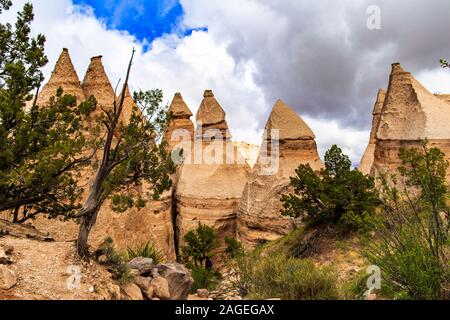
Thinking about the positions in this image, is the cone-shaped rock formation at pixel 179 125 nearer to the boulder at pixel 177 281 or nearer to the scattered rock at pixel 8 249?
the boulder at pixel 177 281

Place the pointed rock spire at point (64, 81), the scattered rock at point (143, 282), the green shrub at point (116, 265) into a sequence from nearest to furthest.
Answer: the green shrub at point (116, 265), the scattered rock at point (143, 282), the pointed rock spire at point (64, 81)

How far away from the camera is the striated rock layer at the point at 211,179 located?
20859 mm

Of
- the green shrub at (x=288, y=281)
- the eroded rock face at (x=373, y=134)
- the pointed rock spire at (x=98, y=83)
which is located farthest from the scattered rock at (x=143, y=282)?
the eroded rock face at (x=373, y=134)

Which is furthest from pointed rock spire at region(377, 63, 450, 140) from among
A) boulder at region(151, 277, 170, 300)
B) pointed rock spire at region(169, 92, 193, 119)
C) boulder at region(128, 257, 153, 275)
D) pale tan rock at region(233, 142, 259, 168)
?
pale tan rock at region(233, 142, 259, 168)

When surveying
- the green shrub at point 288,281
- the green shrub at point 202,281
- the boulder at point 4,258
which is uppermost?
the boulder at point 4,258

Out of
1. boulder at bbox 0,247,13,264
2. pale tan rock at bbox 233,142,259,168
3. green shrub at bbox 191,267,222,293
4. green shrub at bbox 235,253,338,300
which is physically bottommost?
green shrub at bbox 191,267,222,293

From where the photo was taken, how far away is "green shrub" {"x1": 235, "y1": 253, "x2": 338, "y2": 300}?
7.14 m

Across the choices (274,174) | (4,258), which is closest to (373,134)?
(274,174)

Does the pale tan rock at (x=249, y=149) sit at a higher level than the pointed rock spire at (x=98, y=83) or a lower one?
higher

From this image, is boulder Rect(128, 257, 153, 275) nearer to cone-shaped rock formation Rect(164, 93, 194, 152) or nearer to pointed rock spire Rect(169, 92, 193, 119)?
cone-shaped rock formation Rect(164, 93, 194, 152)

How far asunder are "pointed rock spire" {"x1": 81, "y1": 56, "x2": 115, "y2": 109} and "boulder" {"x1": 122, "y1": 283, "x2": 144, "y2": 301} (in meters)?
12.3

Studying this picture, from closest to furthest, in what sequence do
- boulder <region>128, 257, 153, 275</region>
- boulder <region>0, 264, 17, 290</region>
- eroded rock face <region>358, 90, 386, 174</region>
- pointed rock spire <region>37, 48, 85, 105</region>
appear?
1. boulder <region>0, 264, 17, 290</region>
2. boulder <region>128, 257, 153, 275</region>
3. pointed rock spire <region>37, 48, 85, 105</region>
4. eroded rock face <region>358, 90, 386, 174</region>

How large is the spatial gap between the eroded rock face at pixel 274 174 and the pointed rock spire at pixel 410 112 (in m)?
3.90

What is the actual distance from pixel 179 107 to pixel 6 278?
854 inches
